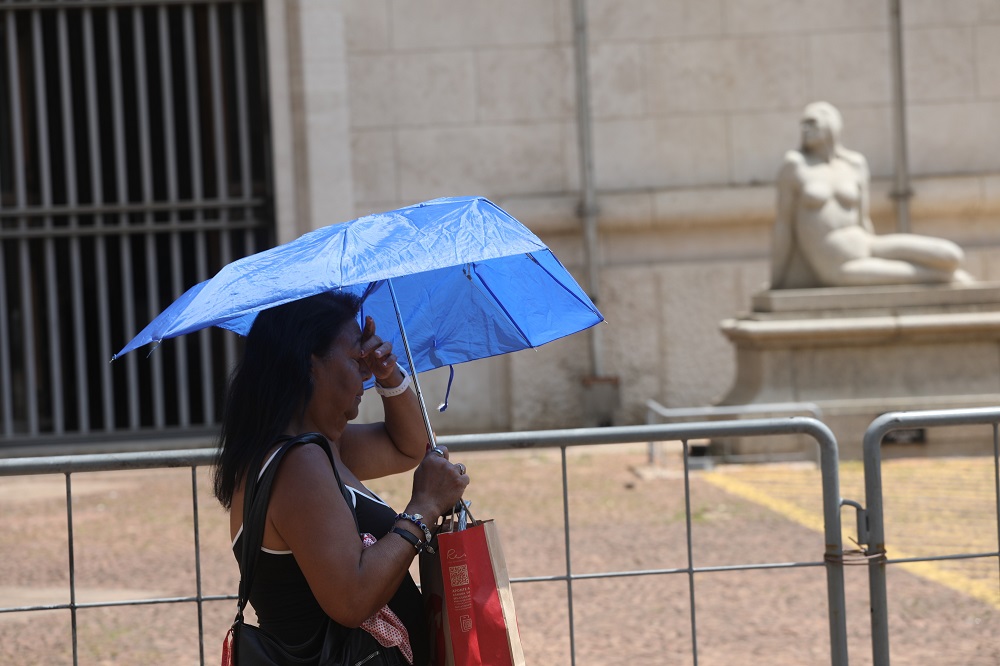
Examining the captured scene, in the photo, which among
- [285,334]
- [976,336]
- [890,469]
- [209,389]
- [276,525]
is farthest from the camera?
[209,389]

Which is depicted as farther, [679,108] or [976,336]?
[679,108]

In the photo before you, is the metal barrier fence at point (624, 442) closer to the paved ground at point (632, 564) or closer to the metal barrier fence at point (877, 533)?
the metal barrier fence at point (877, 533)

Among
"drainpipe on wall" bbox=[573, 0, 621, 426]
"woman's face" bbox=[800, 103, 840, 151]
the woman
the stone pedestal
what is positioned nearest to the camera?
the woman

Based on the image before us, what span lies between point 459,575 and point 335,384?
0.44m

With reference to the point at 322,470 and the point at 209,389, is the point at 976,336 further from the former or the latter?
the point at 322,470

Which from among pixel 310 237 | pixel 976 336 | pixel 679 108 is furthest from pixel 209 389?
pixel 310 237

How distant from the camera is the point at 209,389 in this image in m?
13.5

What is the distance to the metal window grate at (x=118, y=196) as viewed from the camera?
43.3 ft

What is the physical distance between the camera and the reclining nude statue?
1091 cm

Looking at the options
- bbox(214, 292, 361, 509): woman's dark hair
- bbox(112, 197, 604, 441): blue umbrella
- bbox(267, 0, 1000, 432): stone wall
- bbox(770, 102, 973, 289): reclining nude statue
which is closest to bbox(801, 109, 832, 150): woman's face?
bbox(770, 102, 973, 289): reclining nude statue

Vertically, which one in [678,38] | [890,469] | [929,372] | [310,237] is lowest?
[890,469]

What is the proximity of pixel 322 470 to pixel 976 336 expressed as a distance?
9.55 meters

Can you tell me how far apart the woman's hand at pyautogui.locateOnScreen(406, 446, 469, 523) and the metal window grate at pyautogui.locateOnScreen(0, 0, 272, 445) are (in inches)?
438

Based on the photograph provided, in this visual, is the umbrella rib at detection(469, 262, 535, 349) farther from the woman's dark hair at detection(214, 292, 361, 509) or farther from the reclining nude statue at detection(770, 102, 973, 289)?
the reclining nude statue at detection(770, 102, 973, 289)
